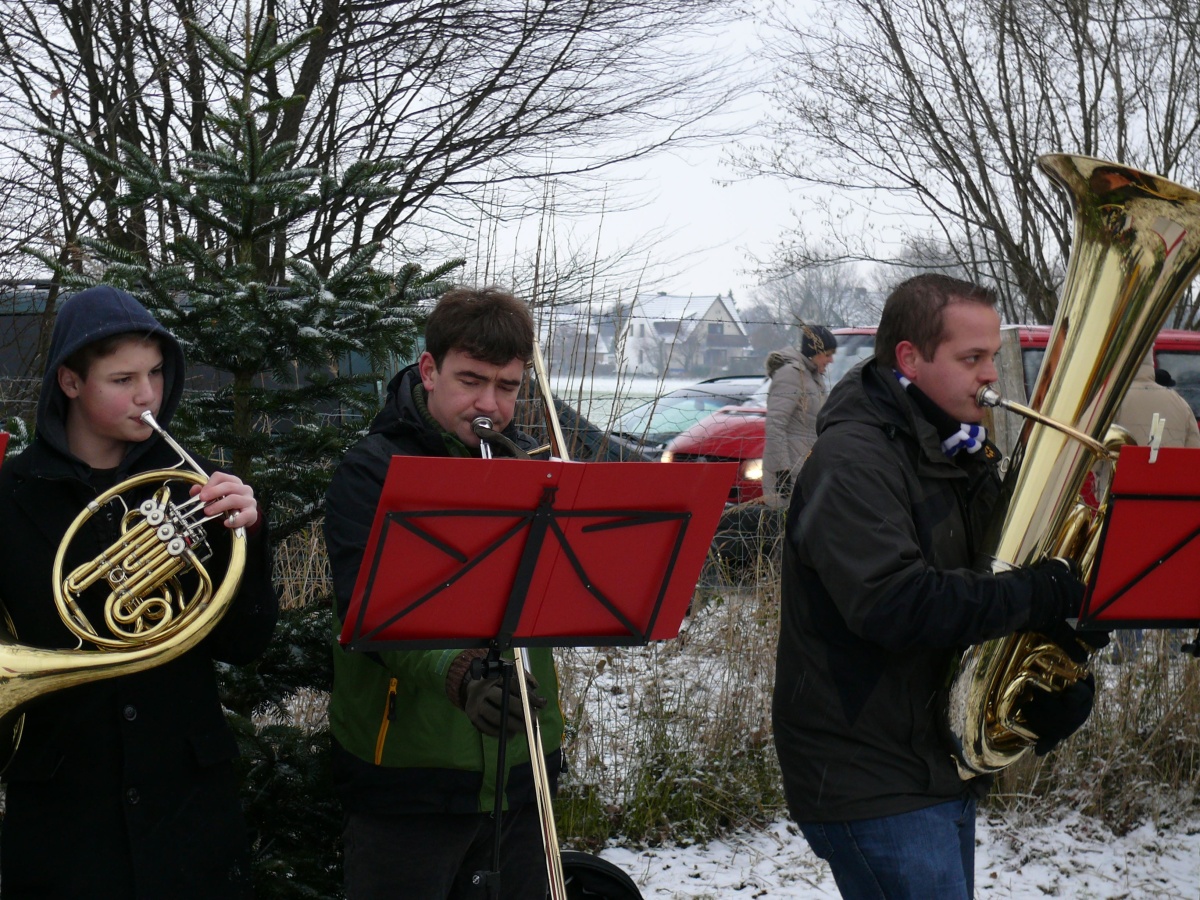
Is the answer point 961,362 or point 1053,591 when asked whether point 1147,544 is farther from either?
point 961,362

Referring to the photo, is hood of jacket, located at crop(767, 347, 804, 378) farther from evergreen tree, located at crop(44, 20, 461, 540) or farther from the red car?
evergreen tree, located at crop(44, 20, 461, 540)

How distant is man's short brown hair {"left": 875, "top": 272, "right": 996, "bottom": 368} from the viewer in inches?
93.3

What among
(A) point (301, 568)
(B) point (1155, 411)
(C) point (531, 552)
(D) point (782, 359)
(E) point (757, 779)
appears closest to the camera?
(C) point (531, 552)

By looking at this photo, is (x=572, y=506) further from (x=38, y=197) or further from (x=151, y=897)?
(x=38, y=197)

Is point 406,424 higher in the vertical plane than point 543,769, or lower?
higher

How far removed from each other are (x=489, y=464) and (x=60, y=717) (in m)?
0.97

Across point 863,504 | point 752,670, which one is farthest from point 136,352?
point 752,670

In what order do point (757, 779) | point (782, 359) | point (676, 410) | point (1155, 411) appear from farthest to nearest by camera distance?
point (676, 410)
point (782, 359)
point (1155, 411)
point (757, 779)

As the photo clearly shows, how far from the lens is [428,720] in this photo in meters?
2.26

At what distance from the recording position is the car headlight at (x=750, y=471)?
582cm

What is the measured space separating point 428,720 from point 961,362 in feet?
4.16

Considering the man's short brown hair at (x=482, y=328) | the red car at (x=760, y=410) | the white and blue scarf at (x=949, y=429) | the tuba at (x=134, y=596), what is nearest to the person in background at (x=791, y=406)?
the red car at (x=760, y=410)

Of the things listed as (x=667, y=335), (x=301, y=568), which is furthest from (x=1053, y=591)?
(x=667, y=335)

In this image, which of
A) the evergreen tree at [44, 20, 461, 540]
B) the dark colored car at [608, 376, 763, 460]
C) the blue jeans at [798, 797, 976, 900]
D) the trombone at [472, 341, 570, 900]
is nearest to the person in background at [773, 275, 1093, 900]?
the blue jeans at [798, 797, 976, 900]
